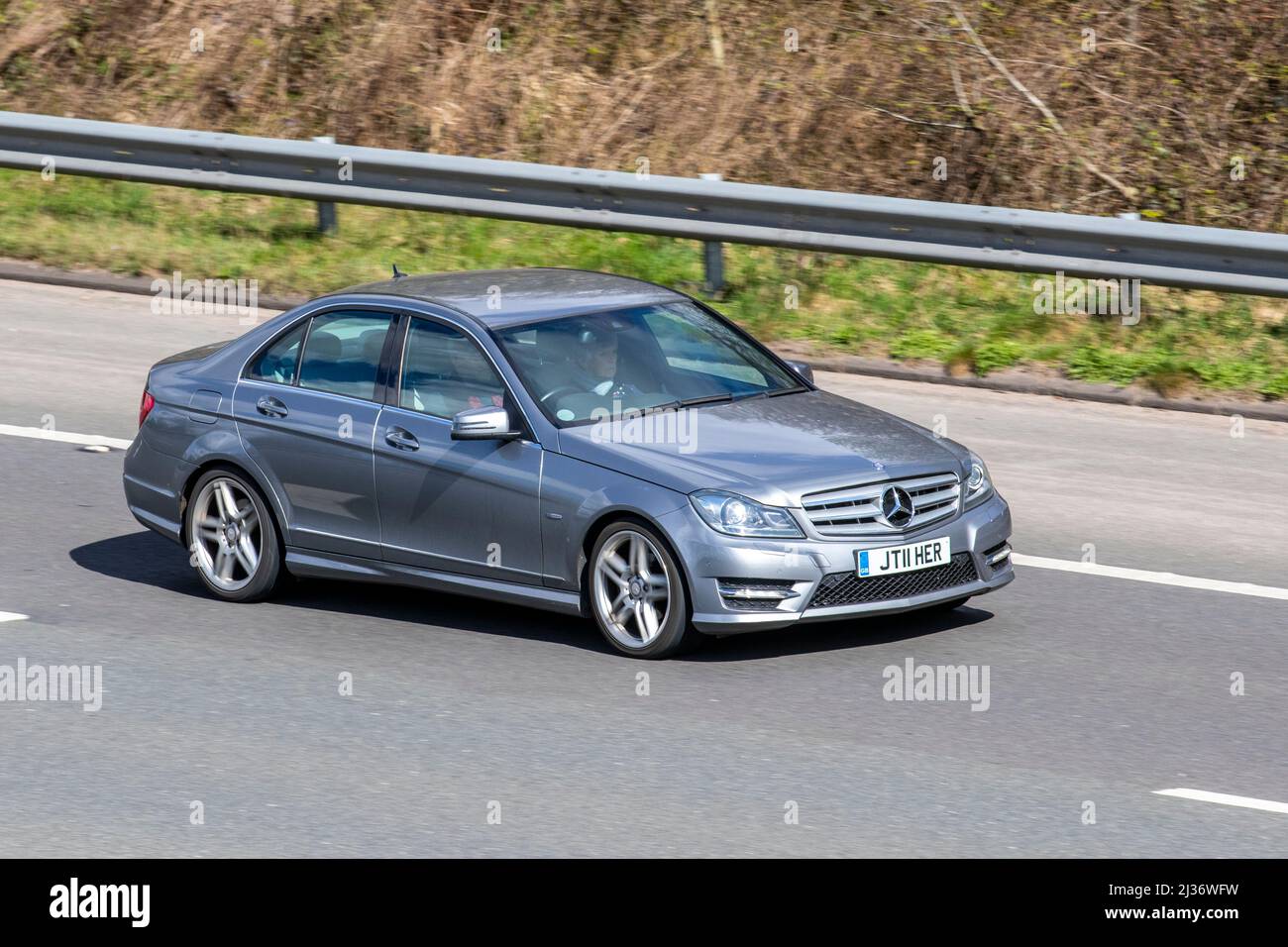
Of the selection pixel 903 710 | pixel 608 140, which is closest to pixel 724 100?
pixel 608 140

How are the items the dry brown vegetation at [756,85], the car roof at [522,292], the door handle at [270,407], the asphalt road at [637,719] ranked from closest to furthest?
the asphalt road at [637,719]
the car roof at [522,292]
the door handle at [270,407]
the dry brown vegetation at [756,85]

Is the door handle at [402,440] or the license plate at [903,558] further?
the door handle at [402,440]

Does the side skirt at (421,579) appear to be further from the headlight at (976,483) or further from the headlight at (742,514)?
→ the headlight at (976,483)

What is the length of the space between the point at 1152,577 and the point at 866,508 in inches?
87.5

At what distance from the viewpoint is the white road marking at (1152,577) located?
9.96 m

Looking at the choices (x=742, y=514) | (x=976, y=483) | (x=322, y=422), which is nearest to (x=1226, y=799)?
(x=742, y=514)

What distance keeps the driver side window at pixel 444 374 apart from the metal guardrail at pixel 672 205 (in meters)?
6.31

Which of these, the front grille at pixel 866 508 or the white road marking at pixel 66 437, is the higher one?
the front grille at pixel 866 508

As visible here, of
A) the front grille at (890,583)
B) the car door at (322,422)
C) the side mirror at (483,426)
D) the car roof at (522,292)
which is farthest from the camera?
the car roof at (522,292)

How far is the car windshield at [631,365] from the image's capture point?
30.5 ft

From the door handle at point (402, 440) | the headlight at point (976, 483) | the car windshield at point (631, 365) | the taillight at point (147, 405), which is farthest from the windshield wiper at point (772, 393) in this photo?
the taillight at point (147, 405)

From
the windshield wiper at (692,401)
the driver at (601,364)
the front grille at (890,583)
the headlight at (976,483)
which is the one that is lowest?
the front grille at (890,583)
